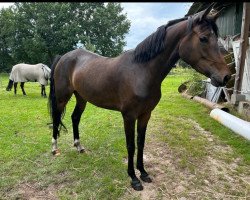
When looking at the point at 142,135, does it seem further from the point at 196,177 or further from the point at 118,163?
the point at 196,177

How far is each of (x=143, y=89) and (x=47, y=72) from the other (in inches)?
349

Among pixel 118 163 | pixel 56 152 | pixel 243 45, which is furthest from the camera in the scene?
pixel 243 45

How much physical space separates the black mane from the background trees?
2747 centimetres

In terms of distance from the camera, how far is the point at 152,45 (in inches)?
110

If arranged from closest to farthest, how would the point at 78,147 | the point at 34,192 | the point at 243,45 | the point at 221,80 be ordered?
the point at 221,80
the point at 34,192
the point at 78,147
the point at 243,45

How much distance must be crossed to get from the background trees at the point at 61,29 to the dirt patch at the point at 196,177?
87.9ft

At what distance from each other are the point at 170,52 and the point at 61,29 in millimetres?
29404

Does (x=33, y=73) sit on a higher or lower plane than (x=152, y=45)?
lower

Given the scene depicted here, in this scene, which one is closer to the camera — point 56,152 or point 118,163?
point 118,163

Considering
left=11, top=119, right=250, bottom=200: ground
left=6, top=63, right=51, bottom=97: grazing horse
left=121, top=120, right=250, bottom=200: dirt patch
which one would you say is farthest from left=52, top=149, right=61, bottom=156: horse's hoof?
left=6, top=63, right=51, bottom=97: grazing horse

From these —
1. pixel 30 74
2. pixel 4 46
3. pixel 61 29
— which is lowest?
pixel 4 46

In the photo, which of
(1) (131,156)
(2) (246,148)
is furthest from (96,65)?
(2) (246,148)

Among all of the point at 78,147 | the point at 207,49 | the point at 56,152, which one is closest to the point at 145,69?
the point at 207,49

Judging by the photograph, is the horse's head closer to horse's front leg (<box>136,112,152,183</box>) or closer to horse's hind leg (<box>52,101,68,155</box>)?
horse's front leg (<box>136,112,152,183</box>)
